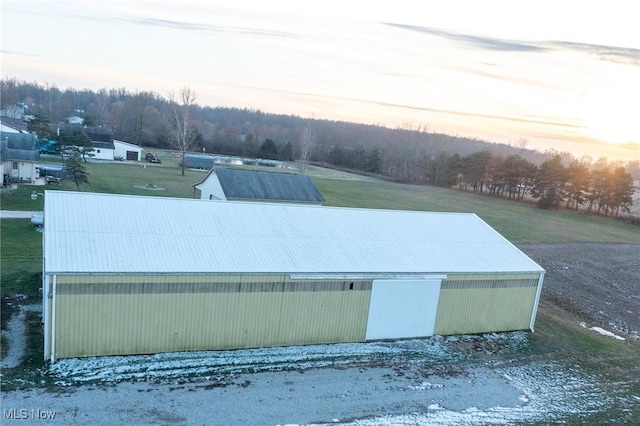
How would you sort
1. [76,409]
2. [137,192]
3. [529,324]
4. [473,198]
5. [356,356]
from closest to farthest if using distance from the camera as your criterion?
[76,409], [356,356], [529,324], [137,192], [473,198]

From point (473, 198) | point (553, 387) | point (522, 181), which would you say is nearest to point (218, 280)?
point (553, 387)

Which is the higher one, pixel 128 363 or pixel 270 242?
pixel 270 242

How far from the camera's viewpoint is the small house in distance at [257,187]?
31031 mm

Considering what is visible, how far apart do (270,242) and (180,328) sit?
396 centimetres

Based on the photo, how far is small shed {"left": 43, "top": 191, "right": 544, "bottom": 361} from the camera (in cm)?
1298

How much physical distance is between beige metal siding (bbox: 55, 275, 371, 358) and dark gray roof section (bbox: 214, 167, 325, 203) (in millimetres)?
16498

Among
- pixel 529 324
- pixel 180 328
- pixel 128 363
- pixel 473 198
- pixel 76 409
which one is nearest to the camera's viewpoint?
pixel 76 409

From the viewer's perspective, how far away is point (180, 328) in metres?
13.8

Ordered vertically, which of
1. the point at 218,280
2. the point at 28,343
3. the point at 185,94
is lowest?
the point at 28,343

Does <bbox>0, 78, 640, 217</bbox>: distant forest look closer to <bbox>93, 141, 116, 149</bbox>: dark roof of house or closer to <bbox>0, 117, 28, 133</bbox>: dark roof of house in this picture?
<bbox>0, 117, 28, 133</bbox>: dark roof of house

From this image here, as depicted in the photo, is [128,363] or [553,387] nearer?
[128,363]

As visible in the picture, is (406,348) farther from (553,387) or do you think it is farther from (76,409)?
(76,409)

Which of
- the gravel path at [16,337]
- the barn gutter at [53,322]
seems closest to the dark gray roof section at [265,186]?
the gravel path at [16,337]

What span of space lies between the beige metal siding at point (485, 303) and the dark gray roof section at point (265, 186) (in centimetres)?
1634
